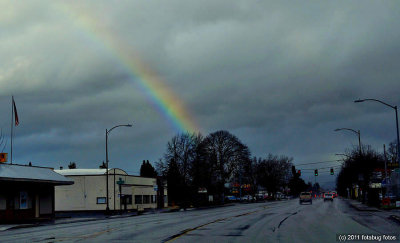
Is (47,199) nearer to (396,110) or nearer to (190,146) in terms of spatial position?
(396,110)

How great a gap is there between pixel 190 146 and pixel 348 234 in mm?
72420

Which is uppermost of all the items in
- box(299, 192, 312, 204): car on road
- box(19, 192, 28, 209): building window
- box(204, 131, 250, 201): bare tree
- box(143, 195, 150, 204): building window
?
box(204, 131, 250, 201): bare tree

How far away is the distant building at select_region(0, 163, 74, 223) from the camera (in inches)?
1735

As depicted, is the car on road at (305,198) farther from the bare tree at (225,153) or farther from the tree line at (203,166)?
the bare tree at (225,153)

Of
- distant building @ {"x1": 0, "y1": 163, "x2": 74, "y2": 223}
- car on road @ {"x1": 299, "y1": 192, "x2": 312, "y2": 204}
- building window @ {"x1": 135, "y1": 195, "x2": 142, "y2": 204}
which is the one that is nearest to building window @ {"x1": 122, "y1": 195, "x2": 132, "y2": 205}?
building window @ {"x1": 135, "y1": 195, "x2": 142, "y2": 204}

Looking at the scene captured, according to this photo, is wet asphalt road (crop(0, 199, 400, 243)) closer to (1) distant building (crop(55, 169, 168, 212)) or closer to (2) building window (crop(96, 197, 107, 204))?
(2) building window (crop(96, 197, 107, 204))

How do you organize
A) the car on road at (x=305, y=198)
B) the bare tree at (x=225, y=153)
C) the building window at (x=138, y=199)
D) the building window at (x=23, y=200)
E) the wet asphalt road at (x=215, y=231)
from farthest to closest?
the bare tree at (x=225, y=153) → the car on road at (x=305, y=198) → the building window at (x=138, y=199) → the building window at (x=23, y=200) → the wet asphalt road at (x=215, y=231)

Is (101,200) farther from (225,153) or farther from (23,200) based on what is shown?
(225,153)

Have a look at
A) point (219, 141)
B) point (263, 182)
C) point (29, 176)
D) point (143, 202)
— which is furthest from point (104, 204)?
point (263, 182)

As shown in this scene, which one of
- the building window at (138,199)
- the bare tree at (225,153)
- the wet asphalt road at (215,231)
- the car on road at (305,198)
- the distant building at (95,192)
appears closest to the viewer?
the wet asphalt road at (215,231)

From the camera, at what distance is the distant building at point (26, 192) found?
145 feet

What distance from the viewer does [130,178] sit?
74312mm

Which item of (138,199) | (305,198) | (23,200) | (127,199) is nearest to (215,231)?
(23,200)

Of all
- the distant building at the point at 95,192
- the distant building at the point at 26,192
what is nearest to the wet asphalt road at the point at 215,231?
the distant building at the point at 26,192
